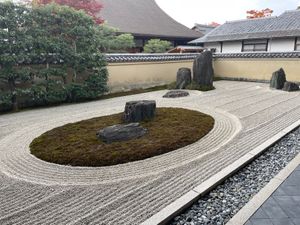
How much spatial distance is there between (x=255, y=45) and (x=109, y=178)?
57.5 feet

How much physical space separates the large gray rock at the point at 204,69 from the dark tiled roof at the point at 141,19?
880 cm

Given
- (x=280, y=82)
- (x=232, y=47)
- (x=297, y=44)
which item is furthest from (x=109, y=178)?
(x=232, y=47)

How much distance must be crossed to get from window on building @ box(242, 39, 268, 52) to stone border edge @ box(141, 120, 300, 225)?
15045 mm

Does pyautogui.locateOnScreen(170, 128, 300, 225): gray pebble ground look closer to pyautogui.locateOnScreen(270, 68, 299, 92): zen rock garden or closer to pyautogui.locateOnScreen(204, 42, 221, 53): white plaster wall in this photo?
pyautogui.locateOnScreen(270, 68, 299, 92): zen rock garden

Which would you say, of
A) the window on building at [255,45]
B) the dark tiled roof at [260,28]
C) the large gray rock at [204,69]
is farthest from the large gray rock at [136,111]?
the window on building at [255,45]

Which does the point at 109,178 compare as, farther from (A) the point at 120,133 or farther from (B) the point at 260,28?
(B) the point at 260,28

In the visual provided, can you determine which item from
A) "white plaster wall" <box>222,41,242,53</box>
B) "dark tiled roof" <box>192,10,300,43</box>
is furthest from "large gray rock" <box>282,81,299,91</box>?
"white plaster wall" <box>222,41,242,53</box>

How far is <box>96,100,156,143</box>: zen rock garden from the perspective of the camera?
458cm

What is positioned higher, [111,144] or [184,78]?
[184,78]

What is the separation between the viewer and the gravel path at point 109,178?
2.62 meters

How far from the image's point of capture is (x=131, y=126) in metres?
4.83

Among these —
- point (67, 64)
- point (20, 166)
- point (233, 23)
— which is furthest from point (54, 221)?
point (233, 23)

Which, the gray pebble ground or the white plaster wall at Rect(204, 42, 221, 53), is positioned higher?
the white plaster wall at Rect(204, 42, 221, 53)

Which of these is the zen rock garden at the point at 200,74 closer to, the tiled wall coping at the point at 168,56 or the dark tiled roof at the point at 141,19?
the tiled wall coping at the point at 168,56
